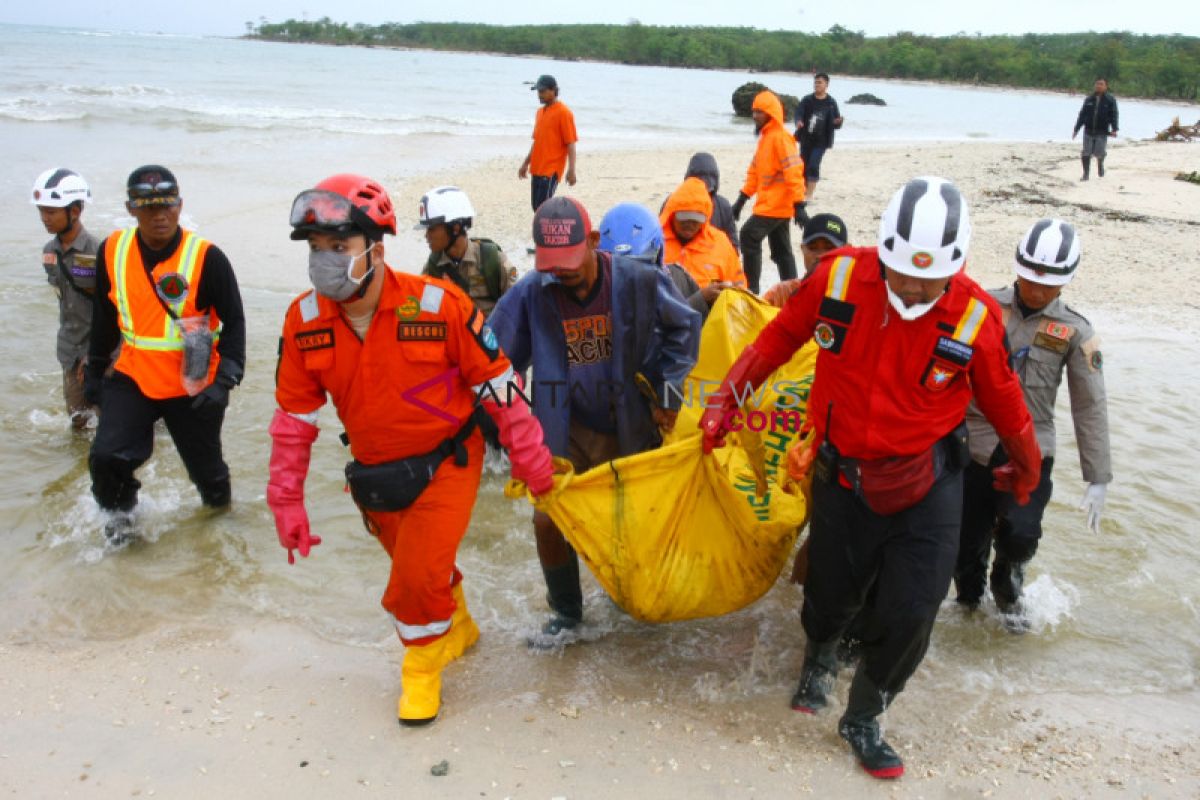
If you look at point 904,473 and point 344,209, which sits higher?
point 344,209

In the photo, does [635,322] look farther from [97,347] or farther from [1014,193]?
[1014,193]

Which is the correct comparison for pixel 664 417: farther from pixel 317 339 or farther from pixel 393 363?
pixel 317 339

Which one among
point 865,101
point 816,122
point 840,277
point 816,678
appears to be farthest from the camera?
point 865,101

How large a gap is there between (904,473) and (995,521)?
131cm

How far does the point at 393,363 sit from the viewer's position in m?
2.96

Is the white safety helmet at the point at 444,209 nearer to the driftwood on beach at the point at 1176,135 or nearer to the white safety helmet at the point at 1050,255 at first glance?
the white safety helmet at the point at 1050,255

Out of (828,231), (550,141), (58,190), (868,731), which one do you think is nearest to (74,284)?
(58,190)

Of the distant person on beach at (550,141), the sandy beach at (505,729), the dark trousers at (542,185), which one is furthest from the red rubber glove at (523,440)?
the dark trousers at (542,185)

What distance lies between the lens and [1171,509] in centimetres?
518

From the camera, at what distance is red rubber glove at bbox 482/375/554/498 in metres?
3.12

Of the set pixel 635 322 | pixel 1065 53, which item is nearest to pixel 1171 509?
pixel 635 322

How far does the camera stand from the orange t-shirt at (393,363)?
295 centimetres

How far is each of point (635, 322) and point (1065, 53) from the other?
360 ft

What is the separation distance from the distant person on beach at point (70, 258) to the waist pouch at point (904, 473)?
12.8ft
